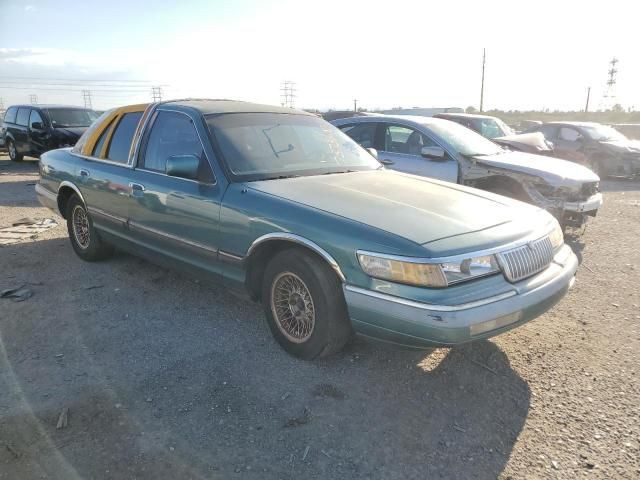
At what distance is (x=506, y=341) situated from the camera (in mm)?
3717

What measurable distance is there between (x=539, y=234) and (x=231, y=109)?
8.57ft

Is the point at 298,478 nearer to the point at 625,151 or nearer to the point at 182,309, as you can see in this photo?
the point at 182,309

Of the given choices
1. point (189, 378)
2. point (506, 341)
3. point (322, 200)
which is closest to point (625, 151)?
point (506, 341)

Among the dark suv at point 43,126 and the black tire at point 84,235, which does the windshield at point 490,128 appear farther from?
the dark suv at point 43,126

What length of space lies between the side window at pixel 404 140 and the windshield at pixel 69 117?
10.6 m

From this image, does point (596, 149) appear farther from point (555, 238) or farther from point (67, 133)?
point (67, 133)

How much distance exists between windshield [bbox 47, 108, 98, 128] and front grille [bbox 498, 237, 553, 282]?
13997 mm

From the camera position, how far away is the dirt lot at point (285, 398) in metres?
2.46

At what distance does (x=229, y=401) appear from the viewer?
9.66ft

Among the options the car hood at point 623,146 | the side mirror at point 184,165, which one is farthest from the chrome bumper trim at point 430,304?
the car hood at point 623,146

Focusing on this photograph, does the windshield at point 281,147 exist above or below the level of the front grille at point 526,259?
above

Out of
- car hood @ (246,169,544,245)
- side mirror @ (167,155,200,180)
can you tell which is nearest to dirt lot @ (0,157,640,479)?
car hood @ (246,169,544,245)

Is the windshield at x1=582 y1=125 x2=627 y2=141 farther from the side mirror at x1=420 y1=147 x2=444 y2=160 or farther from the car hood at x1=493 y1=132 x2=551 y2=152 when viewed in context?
the side mirror at x1=420 y1=147 x2=444 y2=160

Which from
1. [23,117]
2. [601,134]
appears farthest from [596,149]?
[23,117]
